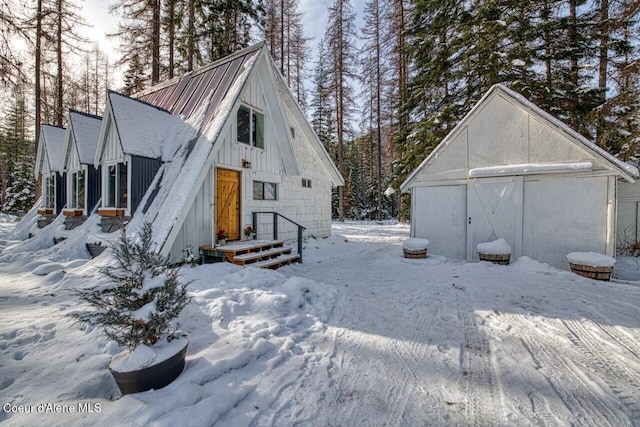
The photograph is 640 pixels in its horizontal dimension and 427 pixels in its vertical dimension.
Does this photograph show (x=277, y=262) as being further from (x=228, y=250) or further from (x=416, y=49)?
(x=416, y=49)

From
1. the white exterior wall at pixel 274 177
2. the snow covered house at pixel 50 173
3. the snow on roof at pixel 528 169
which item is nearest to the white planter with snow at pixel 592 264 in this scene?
the snow on roof at pixel 528 169

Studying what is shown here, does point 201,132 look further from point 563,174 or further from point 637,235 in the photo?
point 637,235

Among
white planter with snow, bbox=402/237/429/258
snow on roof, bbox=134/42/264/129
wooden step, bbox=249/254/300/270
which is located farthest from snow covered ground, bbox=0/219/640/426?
snow on roof, bbox=134/42/264/129

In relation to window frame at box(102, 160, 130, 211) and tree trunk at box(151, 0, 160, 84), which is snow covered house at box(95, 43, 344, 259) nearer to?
window frame at box(102, 160, 130, 211)

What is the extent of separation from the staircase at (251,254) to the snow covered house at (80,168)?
4.94 m

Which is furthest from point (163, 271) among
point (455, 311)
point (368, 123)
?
point (368, 123)

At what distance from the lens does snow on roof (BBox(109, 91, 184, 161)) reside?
654 centimetres

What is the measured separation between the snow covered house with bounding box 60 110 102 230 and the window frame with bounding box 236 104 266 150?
4.77 metres

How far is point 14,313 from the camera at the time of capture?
3.69 metres

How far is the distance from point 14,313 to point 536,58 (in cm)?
1666

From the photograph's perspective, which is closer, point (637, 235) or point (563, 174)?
point (563, 174)

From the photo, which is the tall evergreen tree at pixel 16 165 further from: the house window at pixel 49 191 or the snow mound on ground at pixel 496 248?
the snow mound on ground at pixel 496 248

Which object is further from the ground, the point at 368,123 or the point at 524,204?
the point at 368,123

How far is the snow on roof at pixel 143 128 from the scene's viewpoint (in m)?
6.54
